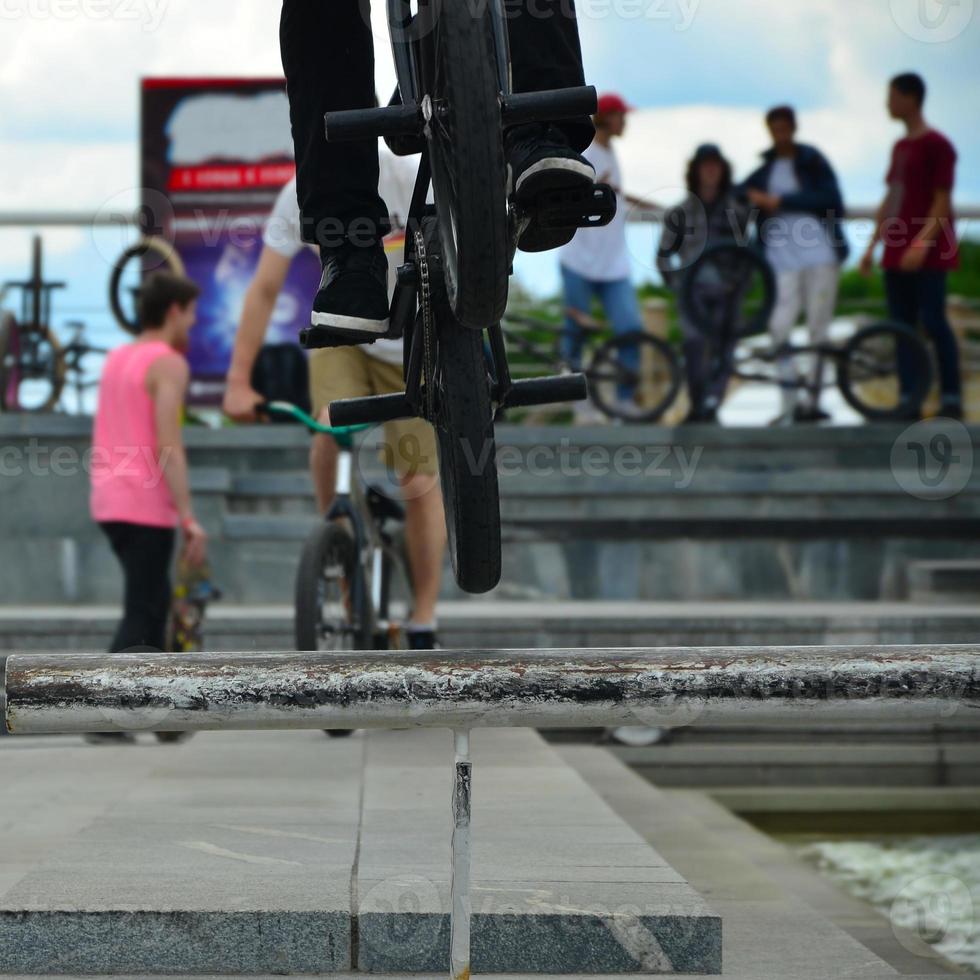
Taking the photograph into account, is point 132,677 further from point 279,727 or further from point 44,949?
point 44,949

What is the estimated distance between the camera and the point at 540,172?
7.71ft

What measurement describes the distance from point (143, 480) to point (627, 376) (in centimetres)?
484

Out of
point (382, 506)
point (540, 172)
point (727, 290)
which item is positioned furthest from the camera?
point (727, 290)

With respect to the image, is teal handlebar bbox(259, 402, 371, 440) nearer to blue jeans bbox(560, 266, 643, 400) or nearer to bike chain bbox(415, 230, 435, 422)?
bike chain bbox(415, 230, 435, 422)

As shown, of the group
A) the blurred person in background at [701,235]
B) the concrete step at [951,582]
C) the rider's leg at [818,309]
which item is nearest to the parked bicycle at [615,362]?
the blurred person in background at [701,235]

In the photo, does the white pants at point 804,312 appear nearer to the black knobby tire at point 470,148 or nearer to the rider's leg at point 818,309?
the rider's leg at point 818,309

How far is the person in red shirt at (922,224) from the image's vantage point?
28.6ft

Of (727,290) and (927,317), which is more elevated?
(727,290)

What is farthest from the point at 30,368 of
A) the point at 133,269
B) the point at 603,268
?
the point at 603,268

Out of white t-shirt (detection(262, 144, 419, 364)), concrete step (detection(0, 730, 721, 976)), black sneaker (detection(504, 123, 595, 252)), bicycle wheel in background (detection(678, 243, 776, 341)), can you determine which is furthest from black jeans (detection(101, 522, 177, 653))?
bicycle wheel in background (detection(678, 243, 776, 341))

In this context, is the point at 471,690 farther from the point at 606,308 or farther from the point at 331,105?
the point at 606,308

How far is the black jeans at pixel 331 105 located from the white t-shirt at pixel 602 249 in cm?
636

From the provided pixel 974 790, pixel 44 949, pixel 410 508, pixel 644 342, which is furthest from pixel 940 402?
pixel 44 949

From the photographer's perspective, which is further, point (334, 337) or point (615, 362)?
point (615, 362)
